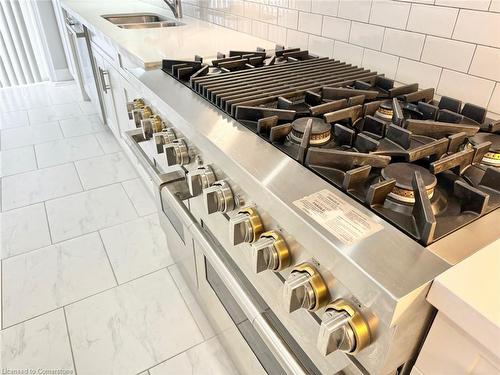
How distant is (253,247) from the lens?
0.58 meters

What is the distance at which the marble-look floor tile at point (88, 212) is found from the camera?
5.91 ft

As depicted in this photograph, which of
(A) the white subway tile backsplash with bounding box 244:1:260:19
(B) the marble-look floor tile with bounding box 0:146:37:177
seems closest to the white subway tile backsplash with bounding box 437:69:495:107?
(A) the white subway tile backsplash with bounding box 244:1:260:19

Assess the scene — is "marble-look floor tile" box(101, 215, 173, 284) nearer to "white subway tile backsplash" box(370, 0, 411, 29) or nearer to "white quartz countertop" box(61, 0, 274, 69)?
"white quartz countertop" box(61, 0, 274, 69)

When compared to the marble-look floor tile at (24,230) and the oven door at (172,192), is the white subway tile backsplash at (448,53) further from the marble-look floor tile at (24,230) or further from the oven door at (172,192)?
the marble-look floor tile at (24,230)

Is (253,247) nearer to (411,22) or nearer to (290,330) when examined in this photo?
(290,330)

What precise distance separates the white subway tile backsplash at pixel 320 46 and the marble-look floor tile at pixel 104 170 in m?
1.42

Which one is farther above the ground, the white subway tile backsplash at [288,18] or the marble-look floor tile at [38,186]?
the white subway tile backsplash at [288,18]

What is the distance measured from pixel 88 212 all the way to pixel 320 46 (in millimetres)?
1463

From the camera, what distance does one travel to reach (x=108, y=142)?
264cm

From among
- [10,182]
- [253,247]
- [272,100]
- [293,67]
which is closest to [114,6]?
[10,182]

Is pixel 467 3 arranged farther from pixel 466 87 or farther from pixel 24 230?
pixel 24 230

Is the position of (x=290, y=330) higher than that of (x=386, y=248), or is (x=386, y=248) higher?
(x=386, y=248)

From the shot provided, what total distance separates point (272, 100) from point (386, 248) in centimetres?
50

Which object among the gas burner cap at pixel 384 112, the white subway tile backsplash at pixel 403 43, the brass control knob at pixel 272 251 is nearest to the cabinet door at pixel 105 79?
the white subway tile backsplash at pixel 403 43
